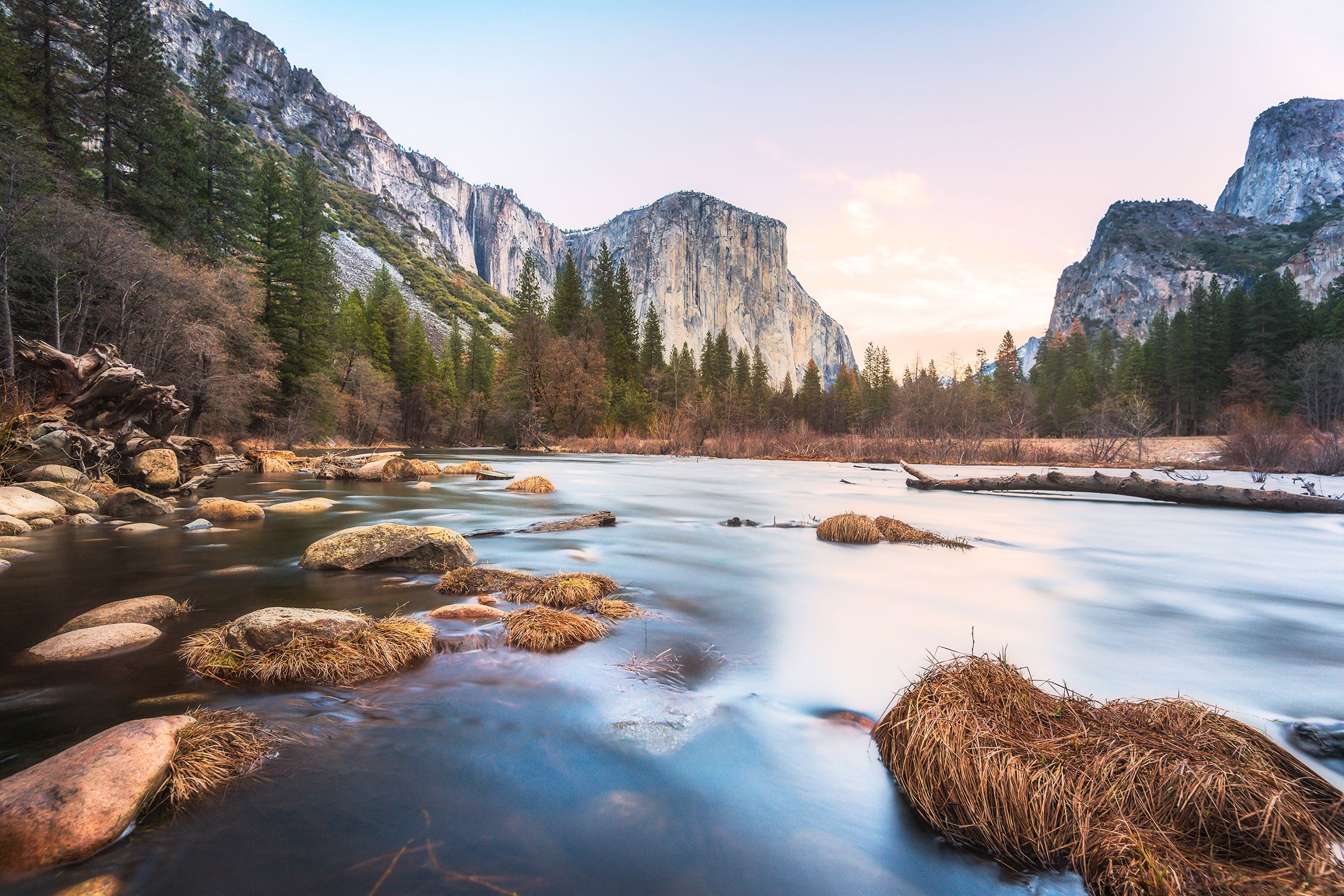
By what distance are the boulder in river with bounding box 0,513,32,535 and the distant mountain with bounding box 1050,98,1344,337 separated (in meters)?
179

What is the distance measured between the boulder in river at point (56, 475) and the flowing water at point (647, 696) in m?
3.21

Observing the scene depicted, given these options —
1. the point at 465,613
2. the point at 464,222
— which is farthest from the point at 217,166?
the point at 464,222

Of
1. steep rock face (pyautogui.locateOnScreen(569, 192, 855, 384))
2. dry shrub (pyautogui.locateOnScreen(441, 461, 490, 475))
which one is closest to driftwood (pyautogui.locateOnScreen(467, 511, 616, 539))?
dry shrub (pyautogui.locateOnScreen(441, 461, 490, 475))

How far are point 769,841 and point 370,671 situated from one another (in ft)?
9.89

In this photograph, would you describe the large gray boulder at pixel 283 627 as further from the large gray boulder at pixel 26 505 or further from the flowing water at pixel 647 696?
the large gray boulder at pixel 26 505

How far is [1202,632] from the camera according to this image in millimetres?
5559

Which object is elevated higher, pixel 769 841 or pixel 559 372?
pixel 559 372

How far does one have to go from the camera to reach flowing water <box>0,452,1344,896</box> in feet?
7.55

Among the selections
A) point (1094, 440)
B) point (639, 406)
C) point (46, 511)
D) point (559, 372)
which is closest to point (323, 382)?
point (559, 372)

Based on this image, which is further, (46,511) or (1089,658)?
(46,511)

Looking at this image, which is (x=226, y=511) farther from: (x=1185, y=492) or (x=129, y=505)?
(x=1185, y=492)

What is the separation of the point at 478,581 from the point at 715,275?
16071 centimetres

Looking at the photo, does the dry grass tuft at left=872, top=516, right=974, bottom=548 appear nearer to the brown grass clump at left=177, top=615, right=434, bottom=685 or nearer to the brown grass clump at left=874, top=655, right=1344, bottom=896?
the brown grass clump at left=874, top=655, right=1344, bottom=896

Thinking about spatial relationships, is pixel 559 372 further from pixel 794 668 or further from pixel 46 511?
pixel 794 668
